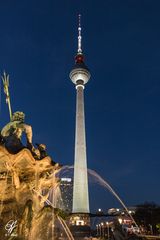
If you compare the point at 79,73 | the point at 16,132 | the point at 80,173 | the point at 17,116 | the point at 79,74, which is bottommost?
the point at 16,132

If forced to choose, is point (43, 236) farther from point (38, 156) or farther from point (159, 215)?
point (159, 215)

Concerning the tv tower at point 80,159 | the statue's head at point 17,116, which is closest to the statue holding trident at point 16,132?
the statue's head at point 17,116

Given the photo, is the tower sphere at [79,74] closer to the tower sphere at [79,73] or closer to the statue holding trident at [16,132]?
the tower sphere at [79,73]

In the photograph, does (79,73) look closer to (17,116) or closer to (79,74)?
(79,74)

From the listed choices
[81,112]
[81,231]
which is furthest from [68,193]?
[81,231]

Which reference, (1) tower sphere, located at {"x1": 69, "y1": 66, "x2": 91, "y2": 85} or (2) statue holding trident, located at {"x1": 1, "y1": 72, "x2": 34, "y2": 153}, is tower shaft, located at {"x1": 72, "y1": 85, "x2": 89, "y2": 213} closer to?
(1) tower sphere, located at {"x1": 69, "y1": 66, "x2": 91, "y2": 85}

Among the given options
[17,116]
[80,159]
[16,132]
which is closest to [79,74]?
[80,159]

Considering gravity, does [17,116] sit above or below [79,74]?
below

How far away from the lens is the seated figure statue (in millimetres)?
14078

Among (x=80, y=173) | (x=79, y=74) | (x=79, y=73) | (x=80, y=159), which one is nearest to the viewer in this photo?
(x=80, y=173)

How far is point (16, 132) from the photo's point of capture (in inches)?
567

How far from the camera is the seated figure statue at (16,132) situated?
1408 cm

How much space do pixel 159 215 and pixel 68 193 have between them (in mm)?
67945

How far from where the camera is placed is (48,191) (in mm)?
15289
